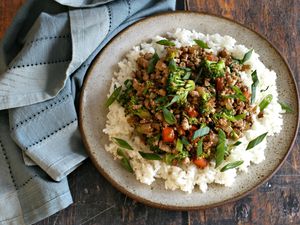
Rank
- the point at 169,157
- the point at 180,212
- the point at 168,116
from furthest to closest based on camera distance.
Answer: the point at 180,212 → the point at 169,157 → the point at 168,116

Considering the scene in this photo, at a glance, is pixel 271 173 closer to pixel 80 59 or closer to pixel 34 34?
pixel 80 59

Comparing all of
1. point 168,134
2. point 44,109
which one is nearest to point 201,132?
point 168,134

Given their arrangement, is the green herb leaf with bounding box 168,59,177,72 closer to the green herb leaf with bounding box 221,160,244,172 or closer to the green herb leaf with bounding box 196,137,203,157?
the green herb leaf with bounding box 196,137,203,157

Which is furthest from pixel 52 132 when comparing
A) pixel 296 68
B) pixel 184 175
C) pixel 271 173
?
pixel 296 68

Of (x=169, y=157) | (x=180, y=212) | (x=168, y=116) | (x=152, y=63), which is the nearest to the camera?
(x=168, y=116)

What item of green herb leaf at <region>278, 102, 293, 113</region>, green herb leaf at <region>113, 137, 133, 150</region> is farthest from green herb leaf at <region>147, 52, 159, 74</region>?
green herb leaf at <region>278, 102, 293, 113</region>

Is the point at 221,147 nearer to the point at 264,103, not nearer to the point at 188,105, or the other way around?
the point at 188,105
